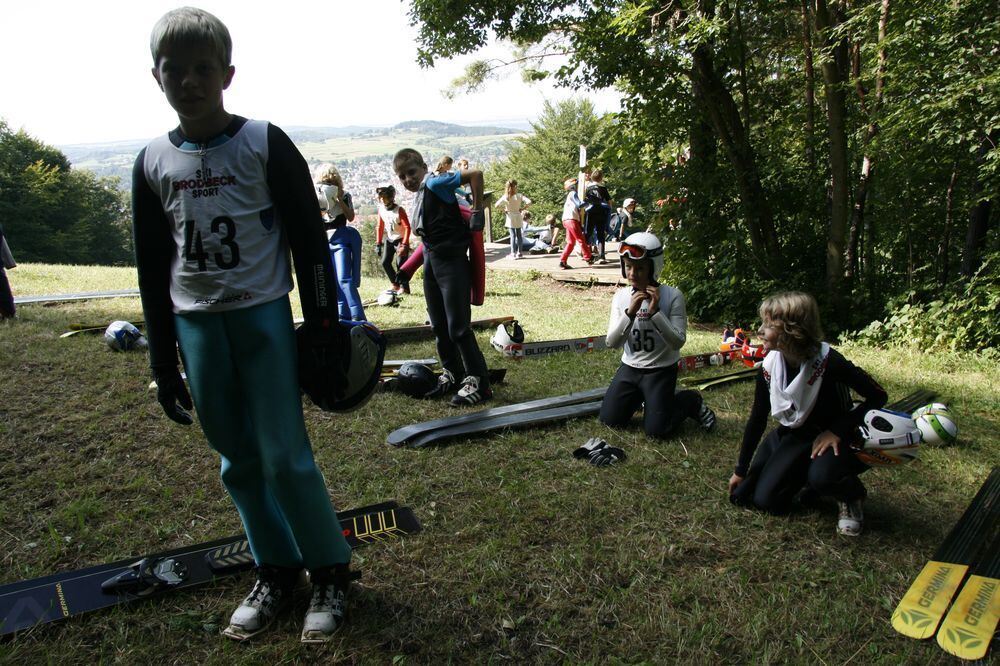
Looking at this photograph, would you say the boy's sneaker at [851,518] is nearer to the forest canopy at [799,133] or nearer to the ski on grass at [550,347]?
the ski on grass at [550,347]

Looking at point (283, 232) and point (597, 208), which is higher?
point (283, 232)

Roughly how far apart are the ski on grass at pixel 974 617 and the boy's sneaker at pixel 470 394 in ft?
11.4

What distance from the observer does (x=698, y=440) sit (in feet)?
15.1

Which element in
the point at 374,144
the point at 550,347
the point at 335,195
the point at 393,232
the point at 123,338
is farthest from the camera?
the point at 374,144

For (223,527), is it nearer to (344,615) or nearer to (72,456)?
(344,615)

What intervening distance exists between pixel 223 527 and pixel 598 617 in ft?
6.59

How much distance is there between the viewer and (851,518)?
3357mm

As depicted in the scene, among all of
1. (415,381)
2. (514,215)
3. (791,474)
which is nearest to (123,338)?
(415,381)

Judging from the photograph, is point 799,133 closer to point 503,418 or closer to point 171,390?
point 503,418

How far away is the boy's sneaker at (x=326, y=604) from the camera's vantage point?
2.50 m

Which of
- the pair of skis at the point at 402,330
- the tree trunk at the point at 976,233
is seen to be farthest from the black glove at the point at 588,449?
the tree trunk at the point at 976,233

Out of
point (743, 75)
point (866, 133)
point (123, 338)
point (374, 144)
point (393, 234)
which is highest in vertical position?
point (374, 144)

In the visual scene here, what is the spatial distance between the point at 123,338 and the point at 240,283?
202 inches

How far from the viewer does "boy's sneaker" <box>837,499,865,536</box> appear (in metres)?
3.32
